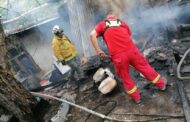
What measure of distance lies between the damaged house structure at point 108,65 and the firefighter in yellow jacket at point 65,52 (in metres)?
0.26

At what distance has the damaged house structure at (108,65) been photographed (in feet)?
20.3

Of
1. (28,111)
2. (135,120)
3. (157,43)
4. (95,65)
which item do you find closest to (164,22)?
(157,43)

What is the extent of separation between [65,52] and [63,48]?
0.16 meters

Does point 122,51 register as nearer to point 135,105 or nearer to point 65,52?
point 135,105

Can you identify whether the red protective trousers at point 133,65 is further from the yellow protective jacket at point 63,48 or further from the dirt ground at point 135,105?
the yellow protective jacket at point 63,48

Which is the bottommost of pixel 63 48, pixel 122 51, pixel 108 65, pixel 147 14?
pixel 108 65

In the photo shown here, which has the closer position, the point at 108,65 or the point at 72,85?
the point at 108,65

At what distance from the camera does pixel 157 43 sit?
927 cm

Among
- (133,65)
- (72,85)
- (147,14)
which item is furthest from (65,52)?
(147,14)

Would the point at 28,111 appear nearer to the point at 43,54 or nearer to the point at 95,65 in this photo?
the point at 95,65

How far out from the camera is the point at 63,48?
355 inches

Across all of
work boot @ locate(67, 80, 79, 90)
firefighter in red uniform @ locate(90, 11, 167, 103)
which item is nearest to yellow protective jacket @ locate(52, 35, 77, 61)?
work boot @ locate(67, 80, 79, 90)

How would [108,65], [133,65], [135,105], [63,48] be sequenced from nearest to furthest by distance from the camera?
[133,65], [135,105], [108,65], [63,48]

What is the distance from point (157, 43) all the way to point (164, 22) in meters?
0.93
